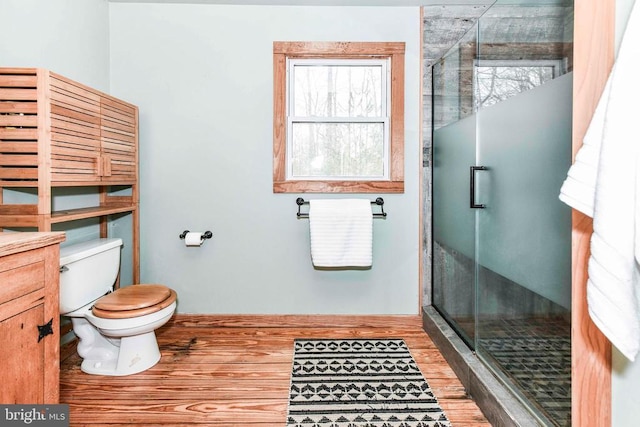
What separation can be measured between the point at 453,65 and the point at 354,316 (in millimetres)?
1699

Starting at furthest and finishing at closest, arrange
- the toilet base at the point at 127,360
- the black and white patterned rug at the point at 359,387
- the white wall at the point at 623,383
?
1. the toilet base at the point at 127,360
2. the black and white patterned rug at the point at 359,387
3. the white wall at the point at 623,383

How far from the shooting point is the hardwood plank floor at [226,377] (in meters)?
1.63

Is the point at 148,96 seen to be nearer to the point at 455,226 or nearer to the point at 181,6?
the point at 181,6

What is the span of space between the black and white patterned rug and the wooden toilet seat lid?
0.78 meters

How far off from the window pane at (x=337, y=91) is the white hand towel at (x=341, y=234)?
0.68 meters

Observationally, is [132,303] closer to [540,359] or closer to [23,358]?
[23,358]

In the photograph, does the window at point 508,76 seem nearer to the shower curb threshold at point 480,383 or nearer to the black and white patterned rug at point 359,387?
the shower curb threshold at point 480,383

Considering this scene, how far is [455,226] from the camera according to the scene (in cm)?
218

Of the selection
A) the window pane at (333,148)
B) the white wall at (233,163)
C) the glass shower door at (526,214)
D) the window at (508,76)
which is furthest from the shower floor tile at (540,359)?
the window pane at (333,148)

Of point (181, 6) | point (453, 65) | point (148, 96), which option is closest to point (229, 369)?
point (148, 96)

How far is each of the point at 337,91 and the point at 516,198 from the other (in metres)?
1.54

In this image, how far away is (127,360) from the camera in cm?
197

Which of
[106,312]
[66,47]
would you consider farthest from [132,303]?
[66,47]

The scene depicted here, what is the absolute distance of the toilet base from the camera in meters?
1.96
